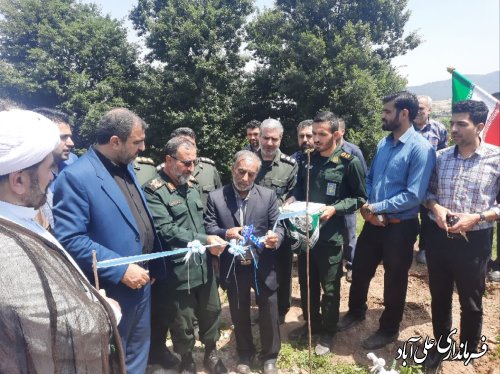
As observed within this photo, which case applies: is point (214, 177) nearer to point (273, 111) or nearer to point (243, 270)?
point (243, 270)

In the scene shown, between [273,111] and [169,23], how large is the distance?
30.0 feet

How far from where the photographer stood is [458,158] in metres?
3.16

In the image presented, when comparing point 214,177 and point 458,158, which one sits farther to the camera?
point 214,177

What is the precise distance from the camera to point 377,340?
3.76 metres

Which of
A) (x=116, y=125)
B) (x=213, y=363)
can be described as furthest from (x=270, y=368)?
(x=116, y=125)

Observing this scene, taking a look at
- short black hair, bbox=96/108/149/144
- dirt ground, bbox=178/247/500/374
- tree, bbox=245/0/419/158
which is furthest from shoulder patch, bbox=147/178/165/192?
tree, bbox=245/0/419/158

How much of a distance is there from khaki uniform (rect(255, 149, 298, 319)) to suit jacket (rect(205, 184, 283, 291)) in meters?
0.76

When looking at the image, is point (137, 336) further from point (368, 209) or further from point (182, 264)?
point (368, 209)

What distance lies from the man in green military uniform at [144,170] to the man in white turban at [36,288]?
3.07 metres

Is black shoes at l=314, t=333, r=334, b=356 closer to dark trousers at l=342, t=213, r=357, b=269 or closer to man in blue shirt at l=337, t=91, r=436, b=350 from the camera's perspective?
man in blue shirt at l=337, t=91, r=436, b=350

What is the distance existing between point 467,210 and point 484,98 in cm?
101

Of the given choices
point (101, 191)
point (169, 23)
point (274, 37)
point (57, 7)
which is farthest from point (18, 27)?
point (101, 191)

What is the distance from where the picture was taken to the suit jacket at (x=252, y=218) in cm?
335

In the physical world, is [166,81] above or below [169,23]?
below
